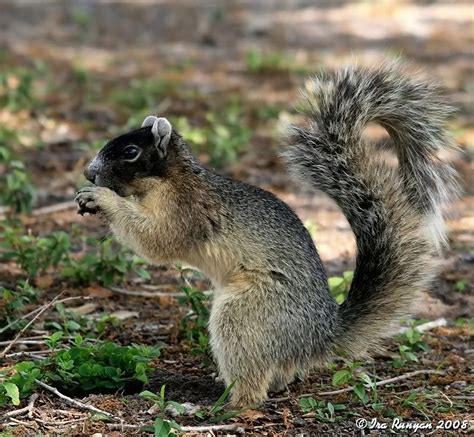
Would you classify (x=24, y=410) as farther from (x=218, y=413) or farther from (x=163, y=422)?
(x=218, y=413)

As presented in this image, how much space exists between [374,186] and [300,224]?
0.38 m

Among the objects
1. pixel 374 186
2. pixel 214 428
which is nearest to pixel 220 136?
pixel 374 186

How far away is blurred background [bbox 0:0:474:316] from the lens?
21.6ft

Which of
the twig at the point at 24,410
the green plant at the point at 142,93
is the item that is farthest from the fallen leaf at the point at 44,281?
the green plant at the point at 142,93

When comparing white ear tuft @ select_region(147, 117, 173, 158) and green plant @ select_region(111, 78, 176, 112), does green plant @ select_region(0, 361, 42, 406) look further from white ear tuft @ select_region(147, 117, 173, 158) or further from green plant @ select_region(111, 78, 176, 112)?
green plant @ select_region(111, 78, 176, 112)

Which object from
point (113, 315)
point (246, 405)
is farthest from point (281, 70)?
point (246, 405)

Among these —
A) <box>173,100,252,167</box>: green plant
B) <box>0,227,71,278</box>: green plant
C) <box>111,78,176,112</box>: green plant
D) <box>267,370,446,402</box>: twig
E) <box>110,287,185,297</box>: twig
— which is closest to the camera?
<box>267,370,446,402</box>: twig

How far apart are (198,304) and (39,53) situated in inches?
256

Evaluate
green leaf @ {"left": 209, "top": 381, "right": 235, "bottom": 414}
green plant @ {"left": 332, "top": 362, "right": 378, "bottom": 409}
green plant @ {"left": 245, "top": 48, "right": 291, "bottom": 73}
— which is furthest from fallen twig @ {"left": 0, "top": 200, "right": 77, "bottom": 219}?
green plant @ {"left": 245, "top": 48, "right": 291, "bottom": 73}

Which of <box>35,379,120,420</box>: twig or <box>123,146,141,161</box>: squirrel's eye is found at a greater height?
<box>123,146,141,161</box>: squirrel's eye

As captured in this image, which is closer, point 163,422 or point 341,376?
point 163,422

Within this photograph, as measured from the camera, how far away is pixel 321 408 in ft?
12.9

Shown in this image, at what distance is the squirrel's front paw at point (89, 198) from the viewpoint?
14.4 ft

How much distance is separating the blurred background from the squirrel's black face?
594 millimetres
